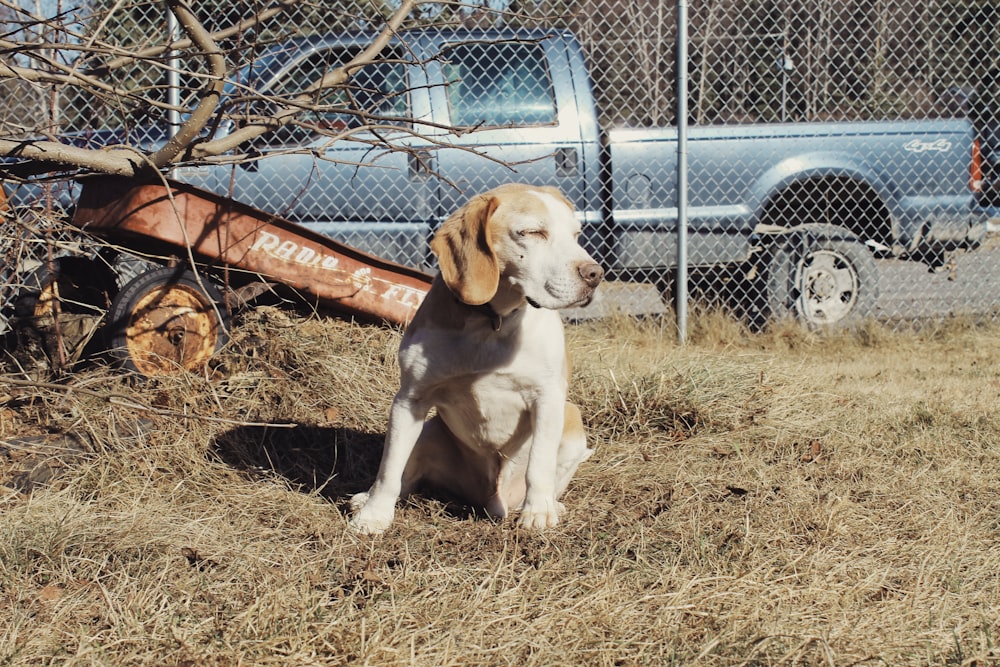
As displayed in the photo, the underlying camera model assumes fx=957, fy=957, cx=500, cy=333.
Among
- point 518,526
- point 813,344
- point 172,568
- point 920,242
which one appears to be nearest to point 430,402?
point 518,526

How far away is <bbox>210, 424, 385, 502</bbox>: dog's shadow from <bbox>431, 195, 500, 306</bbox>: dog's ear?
1.05 m

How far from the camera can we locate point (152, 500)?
9.93ft

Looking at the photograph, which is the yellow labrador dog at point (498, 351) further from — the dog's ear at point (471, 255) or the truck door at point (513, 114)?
the truck door at point (513, 114)

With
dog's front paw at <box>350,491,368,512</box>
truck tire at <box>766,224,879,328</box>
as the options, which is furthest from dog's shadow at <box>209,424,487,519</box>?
truck tire at <box>766,224,879,328</box>

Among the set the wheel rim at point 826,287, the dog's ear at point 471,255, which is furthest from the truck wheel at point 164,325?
the wheel rim at point 826,287

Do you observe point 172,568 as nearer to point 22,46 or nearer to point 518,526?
point 518,526

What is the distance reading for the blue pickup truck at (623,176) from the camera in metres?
5.31

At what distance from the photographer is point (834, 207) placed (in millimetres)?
6055

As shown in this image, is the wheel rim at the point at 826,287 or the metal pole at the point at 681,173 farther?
the wheel rim at the point at 826,287

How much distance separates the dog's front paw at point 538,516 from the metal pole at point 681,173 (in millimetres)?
2719

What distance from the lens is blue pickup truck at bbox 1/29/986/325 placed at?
531cm

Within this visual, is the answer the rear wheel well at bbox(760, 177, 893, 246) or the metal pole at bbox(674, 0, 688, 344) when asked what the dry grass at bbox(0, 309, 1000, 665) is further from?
the rear wheel well at bbox(760, 177, 893, 246)

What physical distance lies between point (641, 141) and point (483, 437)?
123 inches

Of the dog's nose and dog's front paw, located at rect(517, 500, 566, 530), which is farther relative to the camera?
dog's front paw, located at rect(517, 500, 566, 530)
